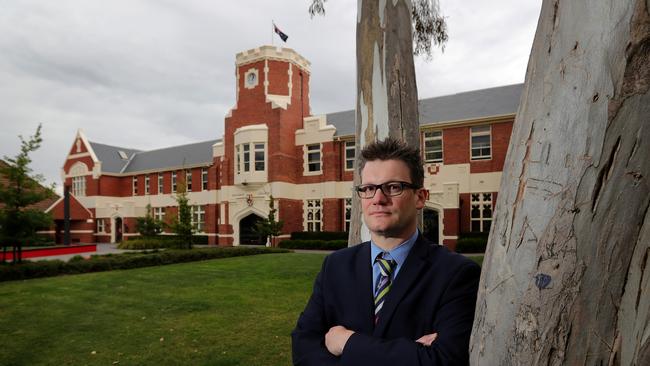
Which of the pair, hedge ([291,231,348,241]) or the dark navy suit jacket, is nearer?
the dark navy suit jacket

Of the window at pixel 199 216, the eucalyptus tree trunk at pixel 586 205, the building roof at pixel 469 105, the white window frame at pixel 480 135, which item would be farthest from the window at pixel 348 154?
the eucalyptus tree trunk at pixel 586 205

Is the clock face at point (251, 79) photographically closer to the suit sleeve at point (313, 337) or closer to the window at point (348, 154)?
the window at point (348, 154)

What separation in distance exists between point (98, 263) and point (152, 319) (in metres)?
8.68

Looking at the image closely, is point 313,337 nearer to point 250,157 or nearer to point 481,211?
point 481,211

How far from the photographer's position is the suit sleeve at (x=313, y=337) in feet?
6.36

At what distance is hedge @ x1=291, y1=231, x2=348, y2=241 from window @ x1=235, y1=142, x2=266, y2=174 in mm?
4897

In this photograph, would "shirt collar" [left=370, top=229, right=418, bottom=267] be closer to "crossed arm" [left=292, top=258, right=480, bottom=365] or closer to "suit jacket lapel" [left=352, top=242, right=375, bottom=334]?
"suit jacket lapel" [left=352, top=242, right=375, bottom=334]

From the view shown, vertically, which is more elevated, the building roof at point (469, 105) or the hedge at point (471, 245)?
the building roof at point (469, 105)

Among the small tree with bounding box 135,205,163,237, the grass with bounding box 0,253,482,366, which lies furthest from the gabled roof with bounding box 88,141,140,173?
the grass with bounding box 0,253,482,366

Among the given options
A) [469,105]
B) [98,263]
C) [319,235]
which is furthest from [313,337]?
[469,105]

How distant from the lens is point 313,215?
2545 centimetres

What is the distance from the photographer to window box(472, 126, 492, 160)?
20.8m

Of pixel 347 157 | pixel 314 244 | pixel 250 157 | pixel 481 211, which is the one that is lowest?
pixel 314 244

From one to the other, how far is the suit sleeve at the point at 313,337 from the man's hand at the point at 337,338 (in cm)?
4
